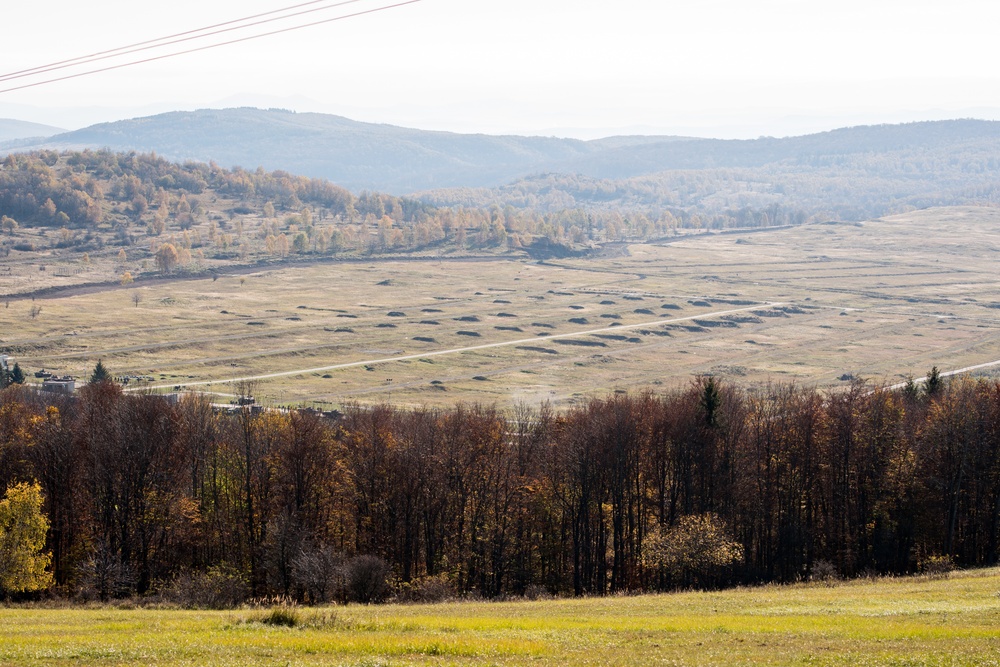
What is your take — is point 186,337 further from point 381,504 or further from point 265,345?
point 381,504

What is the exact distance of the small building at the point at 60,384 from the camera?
11554 centimetres

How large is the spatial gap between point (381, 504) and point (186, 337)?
119964mm

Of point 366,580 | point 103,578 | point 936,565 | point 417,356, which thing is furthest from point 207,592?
point 417,356

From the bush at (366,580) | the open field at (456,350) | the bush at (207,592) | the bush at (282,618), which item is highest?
the bush at (282,618)

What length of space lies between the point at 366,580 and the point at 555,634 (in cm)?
2150

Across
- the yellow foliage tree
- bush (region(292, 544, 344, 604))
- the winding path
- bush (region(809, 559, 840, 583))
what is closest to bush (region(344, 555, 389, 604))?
bush (region(292, 544, 344, 604))

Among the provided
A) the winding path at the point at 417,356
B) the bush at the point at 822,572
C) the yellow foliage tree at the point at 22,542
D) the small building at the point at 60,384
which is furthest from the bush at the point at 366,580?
the small building at the point at 60,384

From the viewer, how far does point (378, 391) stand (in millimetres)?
134000

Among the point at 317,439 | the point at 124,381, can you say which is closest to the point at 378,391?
the point at 124,381

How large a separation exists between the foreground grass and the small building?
8448cm

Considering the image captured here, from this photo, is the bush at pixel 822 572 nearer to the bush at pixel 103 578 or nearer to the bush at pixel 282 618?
the bush at pixel 282 618

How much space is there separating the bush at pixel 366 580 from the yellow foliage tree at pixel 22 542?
14440 mm

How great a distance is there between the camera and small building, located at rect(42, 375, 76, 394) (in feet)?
379

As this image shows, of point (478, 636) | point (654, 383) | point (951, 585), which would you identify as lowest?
point (654, 383)
